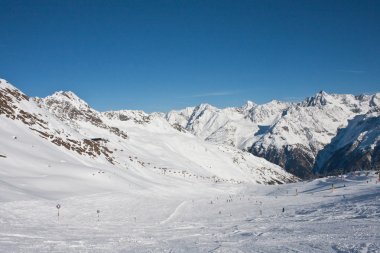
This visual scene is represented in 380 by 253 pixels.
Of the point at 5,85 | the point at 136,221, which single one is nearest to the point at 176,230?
the point at 136,221

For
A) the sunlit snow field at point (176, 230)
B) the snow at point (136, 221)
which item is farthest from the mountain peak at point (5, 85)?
the sunlit snow field at point (176, 230)

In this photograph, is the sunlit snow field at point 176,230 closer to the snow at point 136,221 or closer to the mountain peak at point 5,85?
the snow at point 136,221

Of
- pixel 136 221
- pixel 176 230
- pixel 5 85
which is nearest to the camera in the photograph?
pixel 176 230

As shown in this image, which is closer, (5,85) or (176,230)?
(176,230)

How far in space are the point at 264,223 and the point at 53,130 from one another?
74.1 m

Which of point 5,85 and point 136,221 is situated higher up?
point 5,85

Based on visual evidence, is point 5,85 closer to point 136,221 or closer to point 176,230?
point 136,221

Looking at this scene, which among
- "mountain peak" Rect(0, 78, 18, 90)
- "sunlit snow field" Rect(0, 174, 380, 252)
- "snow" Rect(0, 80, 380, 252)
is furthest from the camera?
"mountain peak" Rect(0, 78, 18, 90)

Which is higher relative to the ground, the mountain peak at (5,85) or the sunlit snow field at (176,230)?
the mountain peak at (5,85)

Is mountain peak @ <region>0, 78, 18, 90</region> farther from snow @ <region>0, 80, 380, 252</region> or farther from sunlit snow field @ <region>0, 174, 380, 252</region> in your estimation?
sunlit snow field @ <region>0, 174, 380, 252</region>

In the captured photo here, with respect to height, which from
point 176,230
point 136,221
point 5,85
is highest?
point 5,85

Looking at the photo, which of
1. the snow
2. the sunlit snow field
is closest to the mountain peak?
the snow

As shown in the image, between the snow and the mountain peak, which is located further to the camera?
the mountain peak

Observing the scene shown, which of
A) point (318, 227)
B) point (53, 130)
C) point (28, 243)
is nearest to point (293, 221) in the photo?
point (318, 227)
